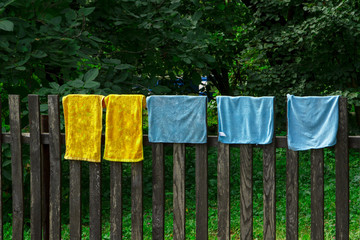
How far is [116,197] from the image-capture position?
4387mm

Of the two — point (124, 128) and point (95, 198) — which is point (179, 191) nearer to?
point (124, 128)

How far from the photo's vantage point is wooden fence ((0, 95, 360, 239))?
12.8 ft

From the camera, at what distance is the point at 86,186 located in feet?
27.1

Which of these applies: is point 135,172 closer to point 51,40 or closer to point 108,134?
point 108,134

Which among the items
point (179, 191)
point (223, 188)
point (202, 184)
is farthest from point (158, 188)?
point (223, 188)

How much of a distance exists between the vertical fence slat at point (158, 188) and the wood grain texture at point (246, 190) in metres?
0.67

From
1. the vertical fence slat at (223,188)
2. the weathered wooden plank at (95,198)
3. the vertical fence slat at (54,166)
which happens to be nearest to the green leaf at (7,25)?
the vertical fence slat at (54,166)

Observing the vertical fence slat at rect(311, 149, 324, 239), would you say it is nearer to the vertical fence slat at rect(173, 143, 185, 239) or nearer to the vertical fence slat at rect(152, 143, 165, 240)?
the vertical fence slat at rect(173, 143, 185, 239)

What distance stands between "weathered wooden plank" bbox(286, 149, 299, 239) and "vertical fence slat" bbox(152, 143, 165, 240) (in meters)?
1.04

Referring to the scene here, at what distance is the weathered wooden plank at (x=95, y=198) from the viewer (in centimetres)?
445

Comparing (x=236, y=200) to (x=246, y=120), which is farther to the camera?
(x=236, y=200)

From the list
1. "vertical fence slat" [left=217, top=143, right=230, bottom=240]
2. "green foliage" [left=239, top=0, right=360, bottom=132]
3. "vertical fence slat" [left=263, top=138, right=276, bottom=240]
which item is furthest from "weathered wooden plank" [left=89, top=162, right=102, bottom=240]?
"green foliage" [left=239, top=0, right=360, bottom=132]

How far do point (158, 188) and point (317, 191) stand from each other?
1301 mm

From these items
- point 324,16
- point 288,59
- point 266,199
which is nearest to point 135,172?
point 266,199
